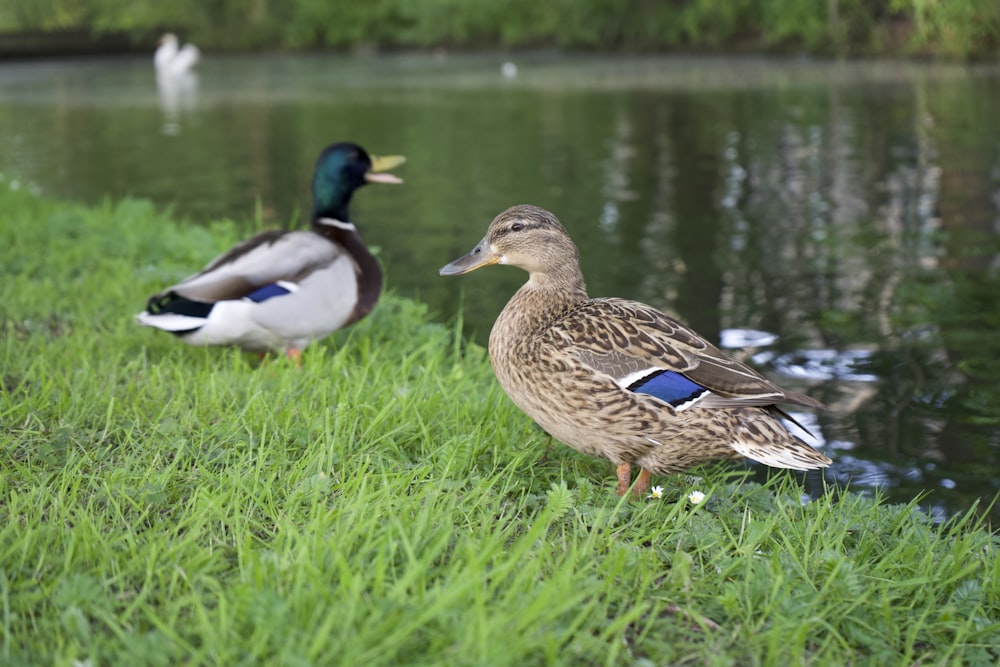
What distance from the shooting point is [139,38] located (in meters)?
43.6

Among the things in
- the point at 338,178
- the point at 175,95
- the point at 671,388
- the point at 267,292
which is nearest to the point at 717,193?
the point at 338,178

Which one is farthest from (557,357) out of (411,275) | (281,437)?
(411,275)

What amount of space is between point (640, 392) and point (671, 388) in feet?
0.29

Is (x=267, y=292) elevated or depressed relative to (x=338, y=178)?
depressed

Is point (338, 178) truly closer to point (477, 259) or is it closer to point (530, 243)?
point (477, 259)

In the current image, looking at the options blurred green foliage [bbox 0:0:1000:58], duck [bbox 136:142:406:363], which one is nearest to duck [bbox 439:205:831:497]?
duck [bbox 136:142:406:363]

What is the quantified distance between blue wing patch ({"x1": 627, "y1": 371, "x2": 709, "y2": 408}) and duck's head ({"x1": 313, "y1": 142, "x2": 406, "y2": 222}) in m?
2.42

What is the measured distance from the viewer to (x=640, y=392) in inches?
130

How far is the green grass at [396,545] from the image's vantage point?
Result: 2.40 meters

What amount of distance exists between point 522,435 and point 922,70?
74.7 feet

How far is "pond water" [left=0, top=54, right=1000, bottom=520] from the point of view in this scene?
17.3 feet

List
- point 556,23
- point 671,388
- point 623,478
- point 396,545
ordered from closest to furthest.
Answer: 1. point 396,545
2. point 671,388
3. point 623,478
4. point 556,23

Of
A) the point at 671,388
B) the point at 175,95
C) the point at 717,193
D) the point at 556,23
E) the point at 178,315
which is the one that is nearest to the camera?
the point at 671,388

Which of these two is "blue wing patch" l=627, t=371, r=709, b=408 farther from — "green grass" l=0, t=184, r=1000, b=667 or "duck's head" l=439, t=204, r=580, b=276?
"duck's head" l=439, t=204, r=580, b=276
